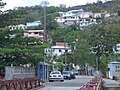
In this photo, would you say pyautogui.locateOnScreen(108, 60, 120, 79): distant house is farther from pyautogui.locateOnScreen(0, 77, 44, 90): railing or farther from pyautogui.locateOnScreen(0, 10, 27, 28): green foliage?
pyautogui.locateOnScreen(0, 77, 44, 90): railing

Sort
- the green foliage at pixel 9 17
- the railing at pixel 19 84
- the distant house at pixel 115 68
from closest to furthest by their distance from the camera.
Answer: the railing at pixel 19 84 < the green foliage at pixel 9 17 < the distant house at pixel 115 68

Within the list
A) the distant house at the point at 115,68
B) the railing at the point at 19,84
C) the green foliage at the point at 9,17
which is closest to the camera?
the railing at the point at 19,84

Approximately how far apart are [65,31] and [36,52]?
104505 mm

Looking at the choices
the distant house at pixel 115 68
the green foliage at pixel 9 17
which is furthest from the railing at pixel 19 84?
the distant house at pixel 115 68

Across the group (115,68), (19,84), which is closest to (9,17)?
(19,84)

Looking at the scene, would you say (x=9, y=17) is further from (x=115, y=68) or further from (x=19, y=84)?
(x=115, y=68)

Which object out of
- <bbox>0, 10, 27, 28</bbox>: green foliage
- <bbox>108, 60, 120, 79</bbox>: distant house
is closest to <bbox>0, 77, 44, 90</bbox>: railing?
<bbox>0, 10, 27, 28</bbox>: green foliage

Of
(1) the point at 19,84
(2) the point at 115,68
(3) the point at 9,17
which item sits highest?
(3) the point at 9,17

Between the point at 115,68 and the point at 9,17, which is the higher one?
the point at 9,17

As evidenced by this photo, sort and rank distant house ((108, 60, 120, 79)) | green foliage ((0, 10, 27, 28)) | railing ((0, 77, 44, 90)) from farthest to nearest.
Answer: distant house ((108, 60, 120, 79)) < green foliage ((0, 10, 27, 28)) < railing ((0, 77, 44, 90))

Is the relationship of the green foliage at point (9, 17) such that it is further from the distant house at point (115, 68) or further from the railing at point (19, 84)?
the distant house at point (115, 68)

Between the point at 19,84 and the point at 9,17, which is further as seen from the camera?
the point at 9,17

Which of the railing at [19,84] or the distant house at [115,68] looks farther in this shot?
the distant house at [115,68]

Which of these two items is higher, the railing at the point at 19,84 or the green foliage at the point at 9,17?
the green foliage at the point at 9,17
